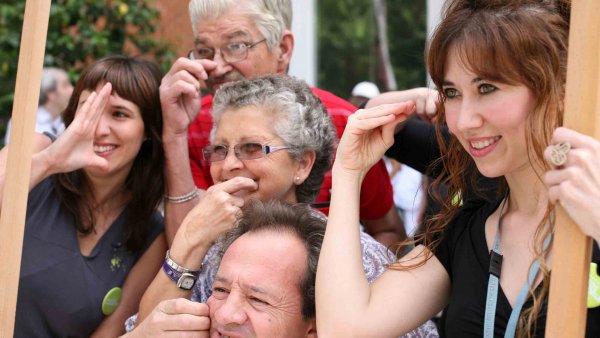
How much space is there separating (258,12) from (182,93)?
443 millimetres

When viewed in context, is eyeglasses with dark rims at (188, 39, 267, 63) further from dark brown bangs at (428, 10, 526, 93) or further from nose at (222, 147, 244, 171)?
dark brown bangs at (428, 10, 526, 93)

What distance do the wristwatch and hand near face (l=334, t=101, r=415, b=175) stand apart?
0.69m

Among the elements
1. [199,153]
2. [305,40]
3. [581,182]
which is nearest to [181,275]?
[199,153]

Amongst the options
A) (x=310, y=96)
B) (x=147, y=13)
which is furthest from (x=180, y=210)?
(x=147, y=13)

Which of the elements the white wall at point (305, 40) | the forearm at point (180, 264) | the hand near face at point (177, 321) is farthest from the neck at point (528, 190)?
the white wall at point (305, 40)

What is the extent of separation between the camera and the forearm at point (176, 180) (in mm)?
3168

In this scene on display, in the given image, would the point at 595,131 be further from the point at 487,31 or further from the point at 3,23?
the point at 3,23

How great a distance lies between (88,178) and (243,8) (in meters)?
0.82

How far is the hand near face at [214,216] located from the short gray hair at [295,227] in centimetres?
9

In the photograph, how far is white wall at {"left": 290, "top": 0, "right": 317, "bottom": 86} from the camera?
7.61 m

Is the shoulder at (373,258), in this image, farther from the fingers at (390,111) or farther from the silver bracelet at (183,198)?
the silver bracelet at (183,198)

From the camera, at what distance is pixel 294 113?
2932 millimetres

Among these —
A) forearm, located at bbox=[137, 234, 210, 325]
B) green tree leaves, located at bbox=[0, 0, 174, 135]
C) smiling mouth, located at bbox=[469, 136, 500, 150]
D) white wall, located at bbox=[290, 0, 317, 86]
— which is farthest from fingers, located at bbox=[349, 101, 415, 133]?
white wall, located at bbox=[290, 0, 317, 86]

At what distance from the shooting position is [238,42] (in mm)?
3314
